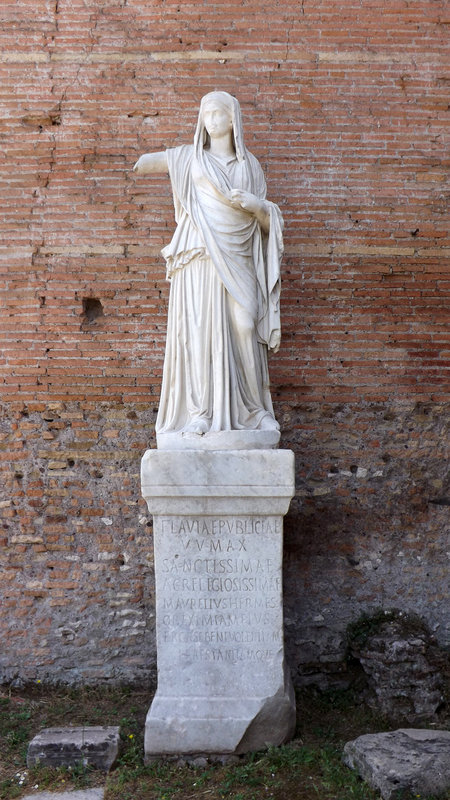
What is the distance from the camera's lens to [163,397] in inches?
175

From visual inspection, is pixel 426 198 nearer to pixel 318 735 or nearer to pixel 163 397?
pixel 163 397

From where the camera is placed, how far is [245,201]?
4.31 metres

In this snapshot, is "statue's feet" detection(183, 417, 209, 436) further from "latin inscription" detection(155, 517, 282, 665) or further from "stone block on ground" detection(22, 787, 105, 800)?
"stone block on ground" detection(22, 787, 105, 800)

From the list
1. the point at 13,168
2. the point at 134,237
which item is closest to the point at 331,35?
the point at 134,237

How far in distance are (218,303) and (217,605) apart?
5.55 feet

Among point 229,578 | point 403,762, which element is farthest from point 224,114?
point 403,762

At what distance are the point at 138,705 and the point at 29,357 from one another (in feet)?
8.42

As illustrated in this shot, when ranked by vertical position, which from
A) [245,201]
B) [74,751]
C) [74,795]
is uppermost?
[245,201]

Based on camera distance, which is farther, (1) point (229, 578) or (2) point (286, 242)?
(2) point (286, 242)

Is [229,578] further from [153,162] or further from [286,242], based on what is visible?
[286,242]

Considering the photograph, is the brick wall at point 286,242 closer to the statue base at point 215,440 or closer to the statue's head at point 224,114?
the statue's head at point 224,114

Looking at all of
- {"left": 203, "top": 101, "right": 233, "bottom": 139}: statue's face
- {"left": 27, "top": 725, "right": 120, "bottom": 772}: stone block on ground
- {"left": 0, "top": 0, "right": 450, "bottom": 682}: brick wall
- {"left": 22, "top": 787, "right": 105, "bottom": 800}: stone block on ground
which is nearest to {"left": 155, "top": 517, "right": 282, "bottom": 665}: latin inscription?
{"left": 27, "top": 725, "right": 120, "bottom": 772}: stone block on ground

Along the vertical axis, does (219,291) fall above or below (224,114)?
below

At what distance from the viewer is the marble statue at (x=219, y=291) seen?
4.31 metres
